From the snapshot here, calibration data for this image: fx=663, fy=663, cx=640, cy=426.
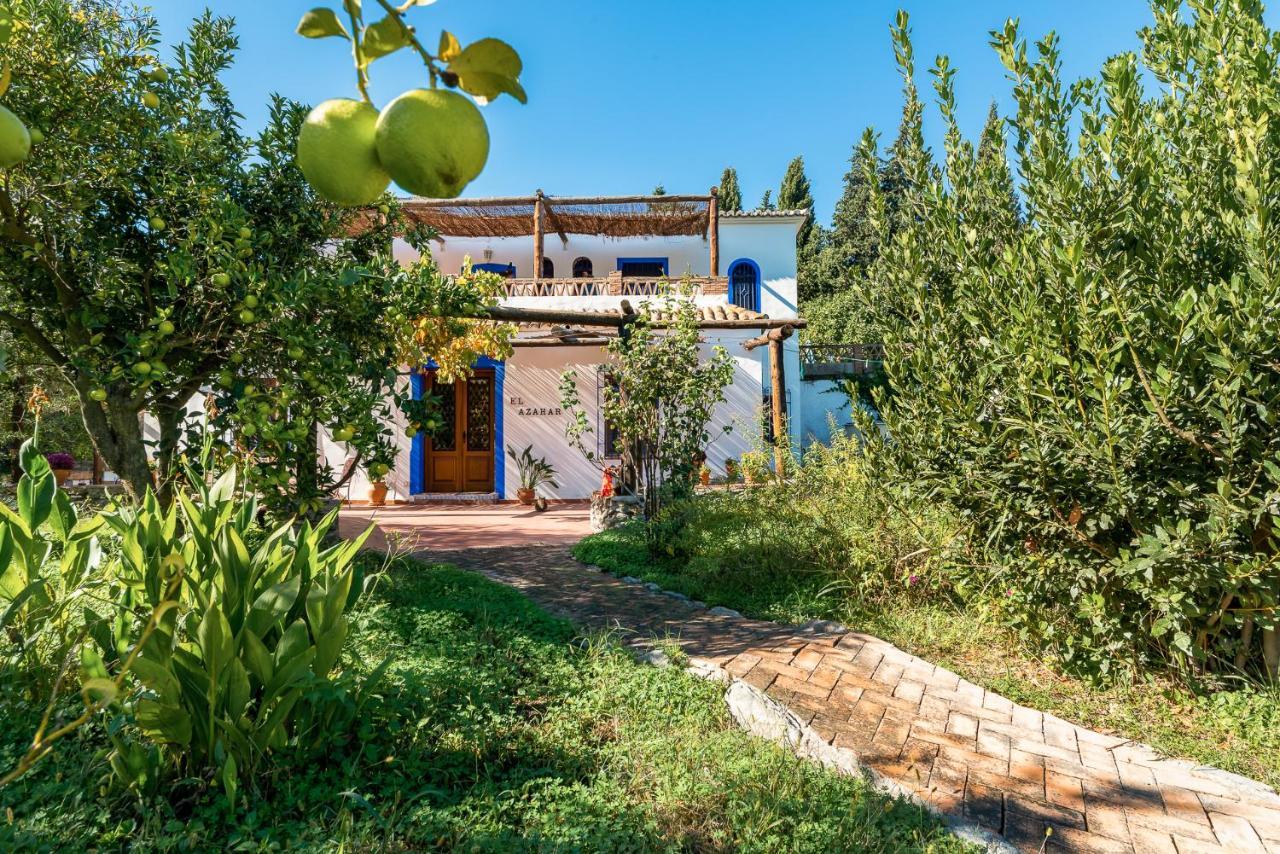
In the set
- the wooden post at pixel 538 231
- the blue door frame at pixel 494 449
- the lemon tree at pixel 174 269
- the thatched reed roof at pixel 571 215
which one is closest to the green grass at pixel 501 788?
the lemon tree at pixel 174 269

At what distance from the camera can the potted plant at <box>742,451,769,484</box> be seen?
23.6ft

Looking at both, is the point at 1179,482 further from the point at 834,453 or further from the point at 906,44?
the point at 834,453

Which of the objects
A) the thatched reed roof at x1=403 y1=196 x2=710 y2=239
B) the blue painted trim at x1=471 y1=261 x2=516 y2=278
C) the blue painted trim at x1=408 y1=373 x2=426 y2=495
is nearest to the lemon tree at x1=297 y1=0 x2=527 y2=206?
the thatched reed roof at x1=403 y1=196 x2=710 y2=239

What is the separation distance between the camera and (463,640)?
3773 millimetres

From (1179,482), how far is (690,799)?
8.68ft

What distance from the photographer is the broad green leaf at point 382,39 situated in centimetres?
62

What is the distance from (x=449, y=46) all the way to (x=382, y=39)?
0.06m

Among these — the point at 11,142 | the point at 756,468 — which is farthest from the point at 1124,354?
the point at 756,468

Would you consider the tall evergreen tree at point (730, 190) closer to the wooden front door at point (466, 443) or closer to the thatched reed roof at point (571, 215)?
the thatched reed roof at point (571, 215)

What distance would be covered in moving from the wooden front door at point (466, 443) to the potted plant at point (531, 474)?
0.84 metres

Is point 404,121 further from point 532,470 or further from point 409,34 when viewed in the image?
point 532,470

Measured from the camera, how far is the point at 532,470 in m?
12.4

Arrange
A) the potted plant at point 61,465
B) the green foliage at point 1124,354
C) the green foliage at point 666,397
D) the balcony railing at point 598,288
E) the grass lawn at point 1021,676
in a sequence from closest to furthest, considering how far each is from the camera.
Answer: the green foliage at point 1124,354, the grass lawn at point 1021,676, the green foliage at point 666,397, the potted plant at point 61,465, the balcony railing at point 598,288

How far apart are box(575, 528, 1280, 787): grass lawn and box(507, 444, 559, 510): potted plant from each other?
20.7 ft
